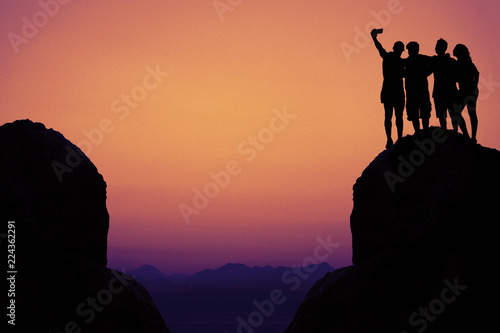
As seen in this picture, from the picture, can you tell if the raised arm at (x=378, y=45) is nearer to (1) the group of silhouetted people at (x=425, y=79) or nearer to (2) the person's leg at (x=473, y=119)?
(1) the group of silhouetted people at (x=425, y=79)

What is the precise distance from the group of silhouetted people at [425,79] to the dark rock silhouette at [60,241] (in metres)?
7.85

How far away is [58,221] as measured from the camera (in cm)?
1251

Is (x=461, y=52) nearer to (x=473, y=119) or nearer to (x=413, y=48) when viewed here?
(x=413, y=48)

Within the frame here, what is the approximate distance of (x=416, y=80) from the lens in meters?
13.1

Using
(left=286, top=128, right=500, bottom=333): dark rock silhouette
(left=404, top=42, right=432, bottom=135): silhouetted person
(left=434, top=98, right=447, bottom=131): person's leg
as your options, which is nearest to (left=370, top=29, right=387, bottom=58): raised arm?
(left=404, top=42, right=432, bottom=135): silhouetted person

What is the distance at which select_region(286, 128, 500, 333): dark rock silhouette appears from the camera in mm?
11250

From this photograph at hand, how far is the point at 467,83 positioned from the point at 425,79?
104cm

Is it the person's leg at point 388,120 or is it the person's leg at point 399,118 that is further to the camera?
the person's leg at point 388,120

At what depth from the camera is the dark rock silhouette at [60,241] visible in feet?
37.2

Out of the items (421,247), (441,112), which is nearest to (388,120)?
(441,112)

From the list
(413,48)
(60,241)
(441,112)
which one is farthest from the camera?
(441,112)

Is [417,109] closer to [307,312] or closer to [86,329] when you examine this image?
[307,312]

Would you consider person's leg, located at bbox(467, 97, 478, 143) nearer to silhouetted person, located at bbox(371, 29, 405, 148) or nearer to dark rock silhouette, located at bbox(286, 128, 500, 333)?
dark rock silhouette, located at bbox(286, 128, 500, 333)

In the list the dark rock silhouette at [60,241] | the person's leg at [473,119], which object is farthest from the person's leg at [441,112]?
the dark rock silhouette at [60,241]
